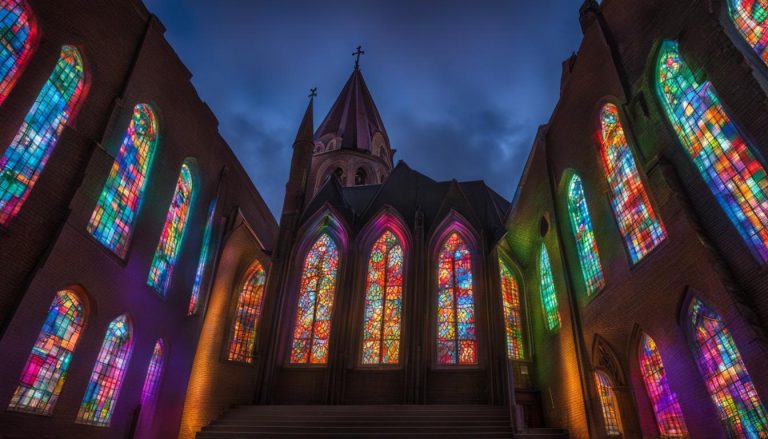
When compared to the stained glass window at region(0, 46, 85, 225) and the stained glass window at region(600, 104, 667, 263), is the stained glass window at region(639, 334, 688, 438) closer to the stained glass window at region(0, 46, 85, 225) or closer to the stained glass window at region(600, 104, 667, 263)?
the stained glass window at region(600, 104, 667, 263)

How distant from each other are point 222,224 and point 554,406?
13.1 m

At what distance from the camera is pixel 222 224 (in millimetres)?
17547

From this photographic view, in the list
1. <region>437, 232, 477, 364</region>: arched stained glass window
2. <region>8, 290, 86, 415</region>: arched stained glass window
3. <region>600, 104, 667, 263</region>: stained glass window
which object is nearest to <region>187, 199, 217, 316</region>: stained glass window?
<region>8, 290, 86, 415</region>: arched stained glass window

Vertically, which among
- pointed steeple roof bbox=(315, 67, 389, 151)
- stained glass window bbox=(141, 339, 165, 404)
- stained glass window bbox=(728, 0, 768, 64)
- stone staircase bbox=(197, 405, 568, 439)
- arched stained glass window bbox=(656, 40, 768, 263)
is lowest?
stone staircase bbox=(197, 405, 568, 439)

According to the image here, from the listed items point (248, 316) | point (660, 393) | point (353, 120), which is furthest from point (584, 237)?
point (353, 120)

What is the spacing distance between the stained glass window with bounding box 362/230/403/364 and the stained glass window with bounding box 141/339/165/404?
252 inches

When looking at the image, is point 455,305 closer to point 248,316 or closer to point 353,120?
point 248,316

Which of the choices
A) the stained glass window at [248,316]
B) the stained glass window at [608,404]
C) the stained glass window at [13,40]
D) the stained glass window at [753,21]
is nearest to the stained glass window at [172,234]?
the stained glass window at [248,316]

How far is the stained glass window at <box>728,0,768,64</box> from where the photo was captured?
7.84 metres

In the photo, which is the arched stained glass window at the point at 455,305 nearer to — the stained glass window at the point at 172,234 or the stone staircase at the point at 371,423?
the stone staircase at the point at 371,423

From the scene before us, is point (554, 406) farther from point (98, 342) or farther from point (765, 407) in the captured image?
point (98, 342)

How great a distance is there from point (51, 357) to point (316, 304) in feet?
28.6

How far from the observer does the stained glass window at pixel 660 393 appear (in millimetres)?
8969

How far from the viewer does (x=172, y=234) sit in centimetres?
1480
